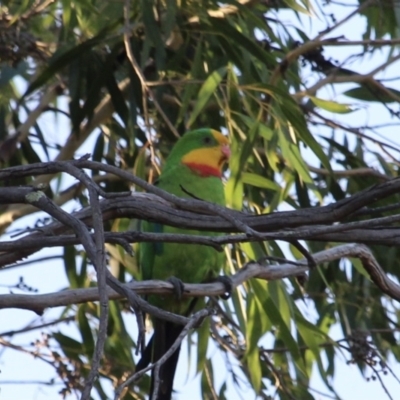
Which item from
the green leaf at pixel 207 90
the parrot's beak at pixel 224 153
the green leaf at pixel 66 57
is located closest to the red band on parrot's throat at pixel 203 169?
the parrot's beak at pixel 224 153

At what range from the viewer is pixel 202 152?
3.08 m

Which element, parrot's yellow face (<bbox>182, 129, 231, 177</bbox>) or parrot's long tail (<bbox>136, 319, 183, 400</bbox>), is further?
parrot's yellow face (<bbox>182, 129, 231, 177</bbox>)

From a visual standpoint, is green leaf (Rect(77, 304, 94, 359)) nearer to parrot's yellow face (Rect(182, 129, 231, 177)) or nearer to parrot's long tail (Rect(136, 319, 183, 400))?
parrot's long tail (Rect(136, 319, 183, 400))

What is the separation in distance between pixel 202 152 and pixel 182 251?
40 centimetres

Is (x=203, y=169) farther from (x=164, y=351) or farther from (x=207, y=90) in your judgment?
(x=164, y=351)

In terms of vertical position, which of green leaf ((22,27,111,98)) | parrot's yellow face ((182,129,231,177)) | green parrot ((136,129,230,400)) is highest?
green leaf ((22,27,111,98))

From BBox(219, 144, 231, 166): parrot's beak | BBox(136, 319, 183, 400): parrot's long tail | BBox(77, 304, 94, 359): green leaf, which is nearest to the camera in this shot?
BBox(136, 319, 183, 400): parrot's long tail

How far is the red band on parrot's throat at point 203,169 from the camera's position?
118 inches

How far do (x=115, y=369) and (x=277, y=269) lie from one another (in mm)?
1377

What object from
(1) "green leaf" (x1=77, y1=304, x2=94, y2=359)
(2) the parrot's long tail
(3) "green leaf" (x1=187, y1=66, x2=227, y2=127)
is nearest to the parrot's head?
(3) "green leaf" (x1=187, y1=66, x2=227, y2=127)

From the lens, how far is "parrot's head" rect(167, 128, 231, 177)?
3043mm

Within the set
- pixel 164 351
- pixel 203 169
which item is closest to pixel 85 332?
pixel 164 351

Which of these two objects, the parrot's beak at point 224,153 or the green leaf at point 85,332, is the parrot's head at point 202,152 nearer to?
the parrot's beak at point 224,153

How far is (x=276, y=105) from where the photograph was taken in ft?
9.23
